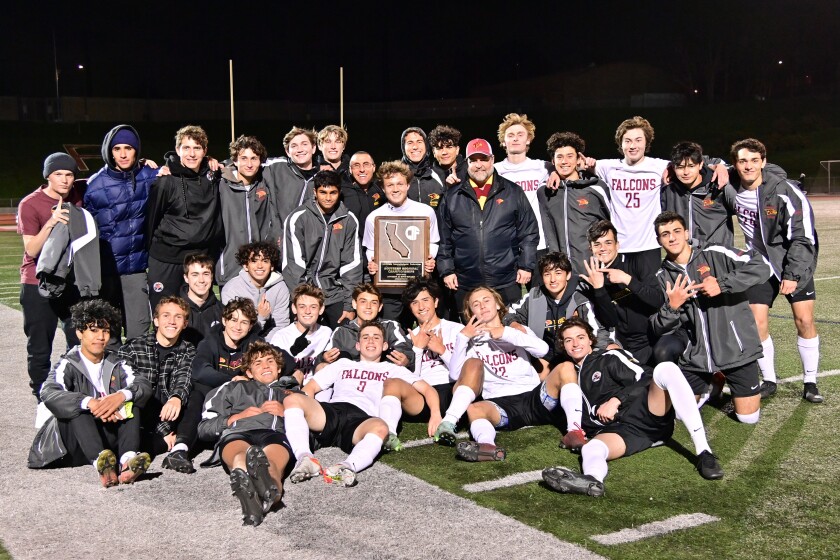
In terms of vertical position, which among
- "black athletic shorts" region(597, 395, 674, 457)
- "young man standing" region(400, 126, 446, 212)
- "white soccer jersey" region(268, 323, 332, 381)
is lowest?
"black athletic shorts" region(597, 395, 674, 457)

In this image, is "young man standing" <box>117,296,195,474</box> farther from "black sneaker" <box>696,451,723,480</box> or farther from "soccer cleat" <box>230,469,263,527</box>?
"black sneaker" <box>696,451,723,480</box>

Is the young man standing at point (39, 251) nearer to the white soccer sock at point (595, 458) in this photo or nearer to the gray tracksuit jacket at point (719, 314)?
the white soccer sock at point (595, 458)

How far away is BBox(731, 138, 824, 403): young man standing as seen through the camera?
638cm

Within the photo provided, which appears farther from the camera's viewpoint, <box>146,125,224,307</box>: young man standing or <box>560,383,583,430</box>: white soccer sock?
<box>146,125,224,307</box>: young man standing

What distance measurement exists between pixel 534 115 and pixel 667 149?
1342cm

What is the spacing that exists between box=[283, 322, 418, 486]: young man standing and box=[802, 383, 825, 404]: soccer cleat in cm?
300

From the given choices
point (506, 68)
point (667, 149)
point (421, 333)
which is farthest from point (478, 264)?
point (506, 68)

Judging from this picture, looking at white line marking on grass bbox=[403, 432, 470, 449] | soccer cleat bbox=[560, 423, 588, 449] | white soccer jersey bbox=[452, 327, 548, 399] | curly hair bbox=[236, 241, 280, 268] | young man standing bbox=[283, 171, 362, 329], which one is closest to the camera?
soccer cleat bbox=[560, 423, 588, 449]

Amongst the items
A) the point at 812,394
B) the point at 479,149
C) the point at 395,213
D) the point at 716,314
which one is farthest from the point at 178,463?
the point at 812,394

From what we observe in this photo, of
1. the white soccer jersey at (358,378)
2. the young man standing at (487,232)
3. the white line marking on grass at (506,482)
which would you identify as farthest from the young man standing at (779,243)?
the white soccer jersey at (358,378)

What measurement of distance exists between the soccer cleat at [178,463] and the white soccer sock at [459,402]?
5.24ft

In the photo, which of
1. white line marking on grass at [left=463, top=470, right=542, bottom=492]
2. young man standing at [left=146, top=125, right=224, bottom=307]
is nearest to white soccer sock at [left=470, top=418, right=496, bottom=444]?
white line marking on grass at [left=463, top=470, right=542, bottom=492]

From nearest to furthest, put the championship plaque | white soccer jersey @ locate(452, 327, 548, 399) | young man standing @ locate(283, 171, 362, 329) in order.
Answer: white soccer jersey @ locate(452, 327, 548, 399)
young man standing @ locate(283, 171, 362, 329)
the championship plaque

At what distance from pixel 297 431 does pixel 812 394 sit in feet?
12.9
